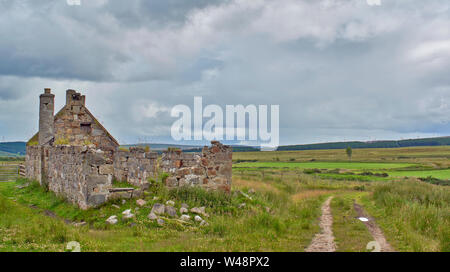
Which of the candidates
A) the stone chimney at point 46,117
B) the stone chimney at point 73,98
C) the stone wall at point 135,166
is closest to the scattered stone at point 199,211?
the stone wall at point 135,166

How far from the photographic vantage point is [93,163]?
1209 cm

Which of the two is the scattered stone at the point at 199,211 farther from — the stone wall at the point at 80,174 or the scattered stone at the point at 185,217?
the stone wall at the point at 80,174

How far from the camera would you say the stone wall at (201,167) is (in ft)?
46.9

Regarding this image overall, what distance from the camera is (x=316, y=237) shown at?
10523 millimetres

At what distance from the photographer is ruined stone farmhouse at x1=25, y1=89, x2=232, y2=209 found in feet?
40.3

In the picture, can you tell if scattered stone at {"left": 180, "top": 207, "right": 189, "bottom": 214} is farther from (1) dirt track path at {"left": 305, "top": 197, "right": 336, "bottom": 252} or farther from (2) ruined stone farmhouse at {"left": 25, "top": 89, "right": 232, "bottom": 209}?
Result: (1) dirt track path at {"left": 305, "top": 197, "right": 336, "bottom": 252}

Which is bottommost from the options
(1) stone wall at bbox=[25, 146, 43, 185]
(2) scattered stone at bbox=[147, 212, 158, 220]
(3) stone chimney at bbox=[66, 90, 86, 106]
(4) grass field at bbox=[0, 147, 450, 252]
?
(4) grass field at bbox=[0, 147, 450, 252]

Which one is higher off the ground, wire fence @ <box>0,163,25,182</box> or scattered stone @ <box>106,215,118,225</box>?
scattered stone @ <box>106,215,118,225</box>

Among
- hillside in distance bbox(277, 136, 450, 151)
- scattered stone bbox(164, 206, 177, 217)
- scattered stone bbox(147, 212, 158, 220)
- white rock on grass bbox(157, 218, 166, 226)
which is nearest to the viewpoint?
white rock on grass bbox(157, 218, 166, 226)

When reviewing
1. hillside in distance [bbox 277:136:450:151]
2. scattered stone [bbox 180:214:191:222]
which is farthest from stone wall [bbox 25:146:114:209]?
hillside in distance [bbox 277:136:450:151]

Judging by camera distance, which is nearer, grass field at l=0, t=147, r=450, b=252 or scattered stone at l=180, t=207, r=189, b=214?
grass field at l=0, t=147, r=450, b=252

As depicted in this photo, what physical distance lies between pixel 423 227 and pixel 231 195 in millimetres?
6774
